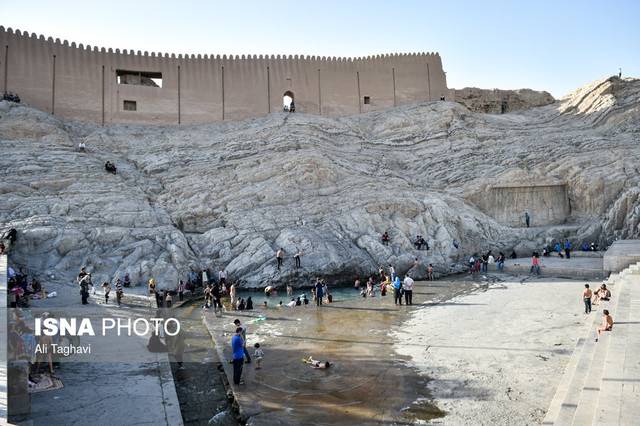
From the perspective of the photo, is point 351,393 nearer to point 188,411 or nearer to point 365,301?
point 188,411

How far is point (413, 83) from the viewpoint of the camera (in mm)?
33719

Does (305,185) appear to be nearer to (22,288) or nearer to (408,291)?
(408,291)

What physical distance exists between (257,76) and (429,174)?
42.6 feet

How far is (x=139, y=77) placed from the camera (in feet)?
103

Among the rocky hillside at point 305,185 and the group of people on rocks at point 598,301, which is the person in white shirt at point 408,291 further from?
the rocky hillside at point 305,185

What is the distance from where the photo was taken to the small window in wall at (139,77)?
31.0 m

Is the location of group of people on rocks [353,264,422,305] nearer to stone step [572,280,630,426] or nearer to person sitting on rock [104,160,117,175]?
stone step [572,280,630,426]

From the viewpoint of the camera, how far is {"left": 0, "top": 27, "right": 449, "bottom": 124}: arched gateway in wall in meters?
28.6

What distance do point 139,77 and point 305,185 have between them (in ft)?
46.2

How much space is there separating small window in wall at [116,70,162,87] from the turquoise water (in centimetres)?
1825

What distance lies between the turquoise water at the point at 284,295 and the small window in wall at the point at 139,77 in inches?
718

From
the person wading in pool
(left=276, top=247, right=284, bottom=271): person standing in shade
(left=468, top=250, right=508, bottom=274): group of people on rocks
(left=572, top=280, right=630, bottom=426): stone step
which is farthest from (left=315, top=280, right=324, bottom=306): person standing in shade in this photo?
(left=468, top=250, right=508, bottom=274): group of people on rocks

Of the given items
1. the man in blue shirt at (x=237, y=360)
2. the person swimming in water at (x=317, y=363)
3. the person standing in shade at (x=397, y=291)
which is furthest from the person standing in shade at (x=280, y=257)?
the man in blue shirt at (x=237, y=360)

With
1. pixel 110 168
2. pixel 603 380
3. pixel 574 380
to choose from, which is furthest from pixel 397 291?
pixel 110 168
